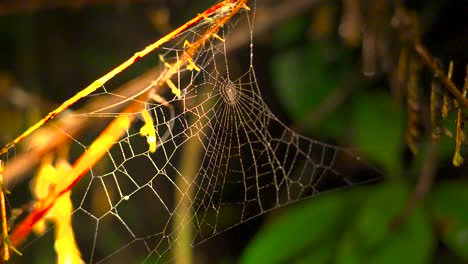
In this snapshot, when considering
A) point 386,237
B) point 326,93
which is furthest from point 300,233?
point 326,93

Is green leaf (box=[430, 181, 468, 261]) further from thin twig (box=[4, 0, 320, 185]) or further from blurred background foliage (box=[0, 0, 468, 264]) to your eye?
thin twig (box=[4, 0, 320, 185])

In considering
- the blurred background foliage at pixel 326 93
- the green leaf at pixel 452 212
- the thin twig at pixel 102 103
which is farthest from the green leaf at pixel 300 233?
the thin twig at pixel 102 103

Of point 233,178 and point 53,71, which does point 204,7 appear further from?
point 233,178

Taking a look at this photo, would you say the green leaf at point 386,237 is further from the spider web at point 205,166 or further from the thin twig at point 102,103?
the thin twig at point 102,103

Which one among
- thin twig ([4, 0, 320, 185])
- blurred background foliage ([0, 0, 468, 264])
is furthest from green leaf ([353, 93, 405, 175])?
thin twig ([4, 0, 320, 185])

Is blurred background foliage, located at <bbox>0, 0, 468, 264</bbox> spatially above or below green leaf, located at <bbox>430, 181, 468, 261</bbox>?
above

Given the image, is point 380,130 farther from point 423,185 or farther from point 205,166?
point 205,166
